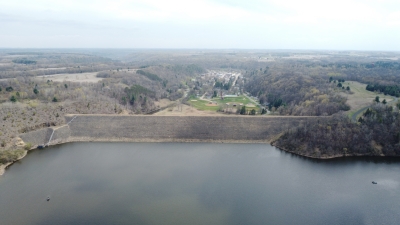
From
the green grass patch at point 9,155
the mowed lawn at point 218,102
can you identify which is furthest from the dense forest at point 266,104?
the mowed lawn at point 218,102

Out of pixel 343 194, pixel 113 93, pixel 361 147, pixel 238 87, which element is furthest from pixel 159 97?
pixel 343 194

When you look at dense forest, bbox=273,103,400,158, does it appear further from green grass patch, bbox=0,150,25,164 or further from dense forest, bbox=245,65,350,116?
green grass patch, bbox=0,150,25,164

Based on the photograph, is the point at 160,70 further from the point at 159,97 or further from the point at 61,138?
the point at 61,138

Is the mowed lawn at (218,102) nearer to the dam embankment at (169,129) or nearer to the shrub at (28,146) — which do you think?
the dam embankment at (169,129)

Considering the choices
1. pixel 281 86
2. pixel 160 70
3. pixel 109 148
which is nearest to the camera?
pixel 109 148

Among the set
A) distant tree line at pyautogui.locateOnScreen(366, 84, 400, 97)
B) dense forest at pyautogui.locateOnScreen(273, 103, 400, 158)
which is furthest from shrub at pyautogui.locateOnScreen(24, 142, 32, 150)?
distant tree line at pyautogui.locateOnScreen(366, 84, 400, 97)

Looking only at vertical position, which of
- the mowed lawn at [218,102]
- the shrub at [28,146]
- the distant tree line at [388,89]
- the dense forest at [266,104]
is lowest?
the shrub at [28,146]

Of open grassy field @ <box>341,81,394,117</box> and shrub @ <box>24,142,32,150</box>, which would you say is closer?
shrub @ <box>24,142,32,150</box>

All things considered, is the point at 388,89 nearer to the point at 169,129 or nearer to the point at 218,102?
the point at 218,102

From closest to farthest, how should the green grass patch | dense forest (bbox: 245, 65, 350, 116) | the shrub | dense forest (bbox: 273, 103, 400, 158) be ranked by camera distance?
1. the green grass patch
2. dense forest (bbox: 273, 103, 400, 158)
3. the shrub
4. dense forest (bbox: 245, 65, 350, 116)
